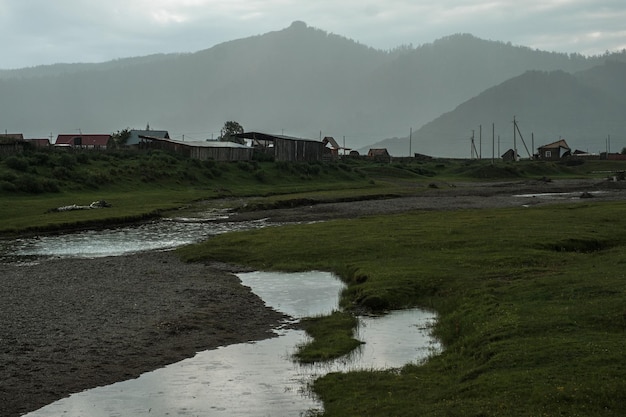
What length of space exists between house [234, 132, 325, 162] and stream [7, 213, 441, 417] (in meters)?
96.6

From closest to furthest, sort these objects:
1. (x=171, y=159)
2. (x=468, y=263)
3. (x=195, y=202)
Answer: (x=468, y=263) → (x=195, y=202) → (x=171, y=159)

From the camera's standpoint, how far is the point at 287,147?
128500mm

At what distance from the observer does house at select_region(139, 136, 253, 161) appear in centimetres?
11319

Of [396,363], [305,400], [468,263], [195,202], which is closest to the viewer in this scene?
[305,400]

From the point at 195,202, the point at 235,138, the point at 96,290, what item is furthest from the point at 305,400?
the point at 235,138

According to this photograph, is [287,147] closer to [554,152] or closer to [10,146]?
[10,146]

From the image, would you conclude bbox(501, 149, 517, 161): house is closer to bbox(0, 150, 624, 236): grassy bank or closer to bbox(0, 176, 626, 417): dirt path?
bbox(0, 150, 624, 236): grassy bank

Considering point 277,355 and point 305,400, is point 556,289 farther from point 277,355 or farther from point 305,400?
point 305,400

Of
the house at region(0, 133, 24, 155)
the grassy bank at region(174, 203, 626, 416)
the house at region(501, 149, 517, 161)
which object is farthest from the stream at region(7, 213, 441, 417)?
the house at region(501, 149, 517, 161)

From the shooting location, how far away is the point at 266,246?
41.8 meters

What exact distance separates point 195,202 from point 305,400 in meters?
60.4

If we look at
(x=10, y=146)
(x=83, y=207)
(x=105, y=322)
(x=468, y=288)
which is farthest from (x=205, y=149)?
(x=105, y=322)

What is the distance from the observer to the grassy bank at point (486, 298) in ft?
51.0

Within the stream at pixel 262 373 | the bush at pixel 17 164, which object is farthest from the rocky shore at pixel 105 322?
the bush at pixel 17 164
